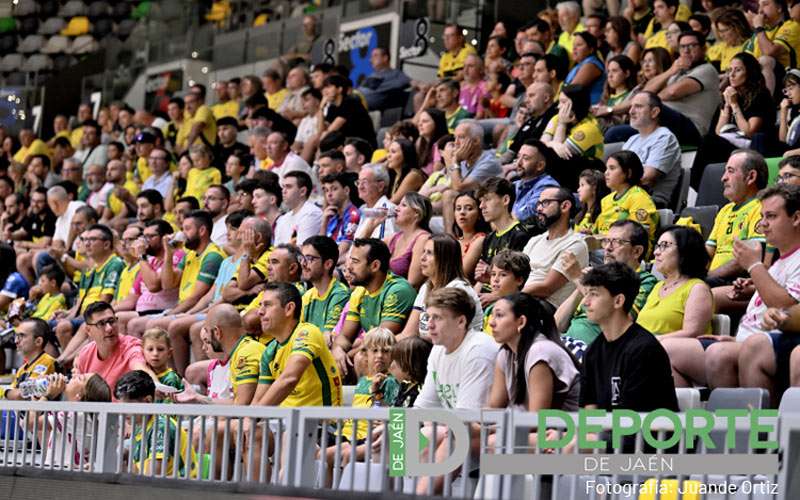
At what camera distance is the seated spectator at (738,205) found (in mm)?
6918

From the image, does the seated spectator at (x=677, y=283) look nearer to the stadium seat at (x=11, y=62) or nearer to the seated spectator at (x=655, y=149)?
the seated spectator at (x=655, y=149)

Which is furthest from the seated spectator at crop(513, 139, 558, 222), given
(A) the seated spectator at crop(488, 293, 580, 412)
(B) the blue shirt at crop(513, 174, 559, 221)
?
(A) the seated spectator at crop(488, 293, 580, 412)

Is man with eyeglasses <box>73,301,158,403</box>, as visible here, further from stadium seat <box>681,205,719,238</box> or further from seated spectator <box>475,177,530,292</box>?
stadium seat <box>681,205,719,238</box>

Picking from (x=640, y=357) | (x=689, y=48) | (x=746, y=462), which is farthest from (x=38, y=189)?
(x=746, y=462)

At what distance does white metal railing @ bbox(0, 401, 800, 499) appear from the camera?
3.87 metres

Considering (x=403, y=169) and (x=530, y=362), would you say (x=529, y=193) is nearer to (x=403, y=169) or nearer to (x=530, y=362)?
(x=403, y=169)

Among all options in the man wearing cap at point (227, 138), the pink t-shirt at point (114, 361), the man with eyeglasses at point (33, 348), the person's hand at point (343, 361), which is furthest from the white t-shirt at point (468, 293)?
the man wearing cap at point (227, 138)

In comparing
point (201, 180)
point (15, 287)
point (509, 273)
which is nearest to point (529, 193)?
point (509, 273)

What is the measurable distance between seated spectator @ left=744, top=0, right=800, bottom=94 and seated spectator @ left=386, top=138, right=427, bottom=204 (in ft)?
8.28

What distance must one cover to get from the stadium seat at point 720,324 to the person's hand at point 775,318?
665 millimetres

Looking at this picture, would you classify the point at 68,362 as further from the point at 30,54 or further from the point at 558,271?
the point at 30,54

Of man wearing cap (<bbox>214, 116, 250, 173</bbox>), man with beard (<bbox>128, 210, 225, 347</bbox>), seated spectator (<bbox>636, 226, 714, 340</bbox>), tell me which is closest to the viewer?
seated spectator (<bbox>636, 226, 714, 340</bbox>)

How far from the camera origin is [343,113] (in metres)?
12.0

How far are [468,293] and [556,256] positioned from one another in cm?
133
